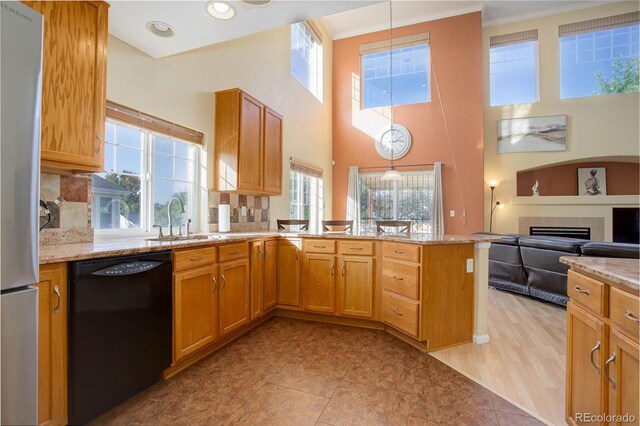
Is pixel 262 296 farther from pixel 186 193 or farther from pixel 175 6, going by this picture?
pixel 175 6

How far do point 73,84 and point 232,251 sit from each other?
149 cm

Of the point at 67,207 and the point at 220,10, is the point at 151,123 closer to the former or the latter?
the point at 67,207

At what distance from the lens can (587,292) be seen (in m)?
1.33

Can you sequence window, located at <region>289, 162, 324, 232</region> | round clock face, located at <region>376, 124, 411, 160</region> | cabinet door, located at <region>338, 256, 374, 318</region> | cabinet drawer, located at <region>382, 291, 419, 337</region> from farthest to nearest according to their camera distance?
round clock face, located at <region>376, 124, 411, 160</region> < window, located at <region>289, 162, 324, 232</region> < cabinet door, located at <region>338, 256, 374, 318</region> < cabinet drawer, located at <region>382, 291, 419, 337</region>

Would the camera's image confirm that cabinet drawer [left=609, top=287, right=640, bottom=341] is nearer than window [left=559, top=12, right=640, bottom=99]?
Yes

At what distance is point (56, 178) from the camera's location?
1926 mm

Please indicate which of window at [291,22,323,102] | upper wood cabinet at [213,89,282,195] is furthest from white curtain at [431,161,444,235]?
upper wood cabinet at [213,89,282,195]

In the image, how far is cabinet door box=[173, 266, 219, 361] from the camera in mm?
2000

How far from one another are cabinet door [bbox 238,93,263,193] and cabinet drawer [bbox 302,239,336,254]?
0.91 metres

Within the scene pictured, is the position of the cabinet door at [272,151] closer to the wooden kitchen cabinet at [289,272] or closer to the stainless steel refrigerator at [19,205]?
the wooden kitchen cabinet at [289,272]

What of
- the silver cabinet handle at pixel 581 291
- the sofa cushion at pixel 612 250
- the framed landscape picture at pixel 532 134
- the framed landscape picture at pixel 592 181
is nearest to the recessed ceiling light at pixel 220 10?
the silver cabinet handle at pixel 581 291

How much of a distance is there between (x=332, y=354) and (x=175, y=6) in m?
2.73

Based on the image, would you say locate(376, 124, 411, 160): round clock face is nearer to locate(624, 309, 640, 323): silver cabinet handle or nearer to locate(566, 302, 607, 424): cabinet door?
locate(566, 302, 607, 424): cabinet door

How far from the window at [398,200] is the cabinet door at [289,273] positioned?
3395 millimetres
